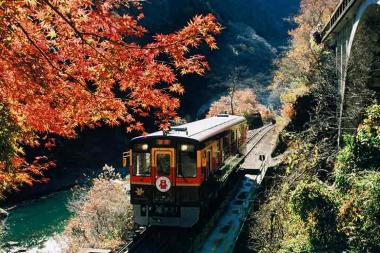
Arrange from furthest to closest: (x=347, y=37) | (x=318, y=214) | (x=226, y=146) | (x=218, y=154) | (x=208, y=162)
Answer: (x=226, y=146) < (x=347, y=37) < (x=218, y=154) < (x=208, y=162) < (x=318, y=214)

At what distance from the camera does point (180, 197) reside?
12.5 metres

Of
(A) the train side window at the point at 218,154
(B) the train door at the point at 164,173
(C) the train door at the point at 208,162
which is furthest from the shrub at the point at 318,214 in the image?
(A) the train side window at the point at 218,154

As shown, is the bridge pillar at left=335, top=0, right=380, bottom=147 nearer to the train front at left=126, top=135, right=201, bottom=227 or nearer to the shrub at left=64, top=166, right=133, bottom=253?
the train front at left=126, top=135, right=201, bottom=227

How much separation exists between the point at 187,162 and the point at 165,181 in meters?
0.89

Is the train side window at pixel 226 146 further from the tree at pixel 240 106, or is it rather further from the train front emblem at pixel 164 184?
the tree at pixel 240 106

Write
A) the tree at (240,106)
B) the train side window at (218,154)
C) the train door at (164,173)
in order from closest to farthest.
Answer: the train door at (164,173) < the train side window at (218,154) < the tree at (240,106)

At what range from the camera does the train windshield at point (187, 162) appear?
40.1 feet

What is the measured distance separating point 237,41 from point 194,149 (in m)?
63.8

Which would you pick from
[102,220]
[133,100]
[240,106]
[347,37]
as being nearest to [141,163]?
[133,100]

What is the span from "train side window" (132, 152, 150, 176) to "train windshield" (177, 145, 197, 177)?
39.9 inches

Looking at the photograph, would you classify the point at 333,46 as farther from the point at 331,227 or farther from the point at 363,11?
the point at 331,227

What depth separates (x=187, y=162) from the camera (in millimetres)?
12375

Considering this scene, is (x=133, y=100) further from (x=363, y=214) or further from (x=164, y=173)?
(x=164, y=173)

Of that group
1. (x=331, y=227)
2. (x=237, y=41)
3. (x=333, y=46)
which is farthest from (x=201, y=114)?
(x=331, y=227)
